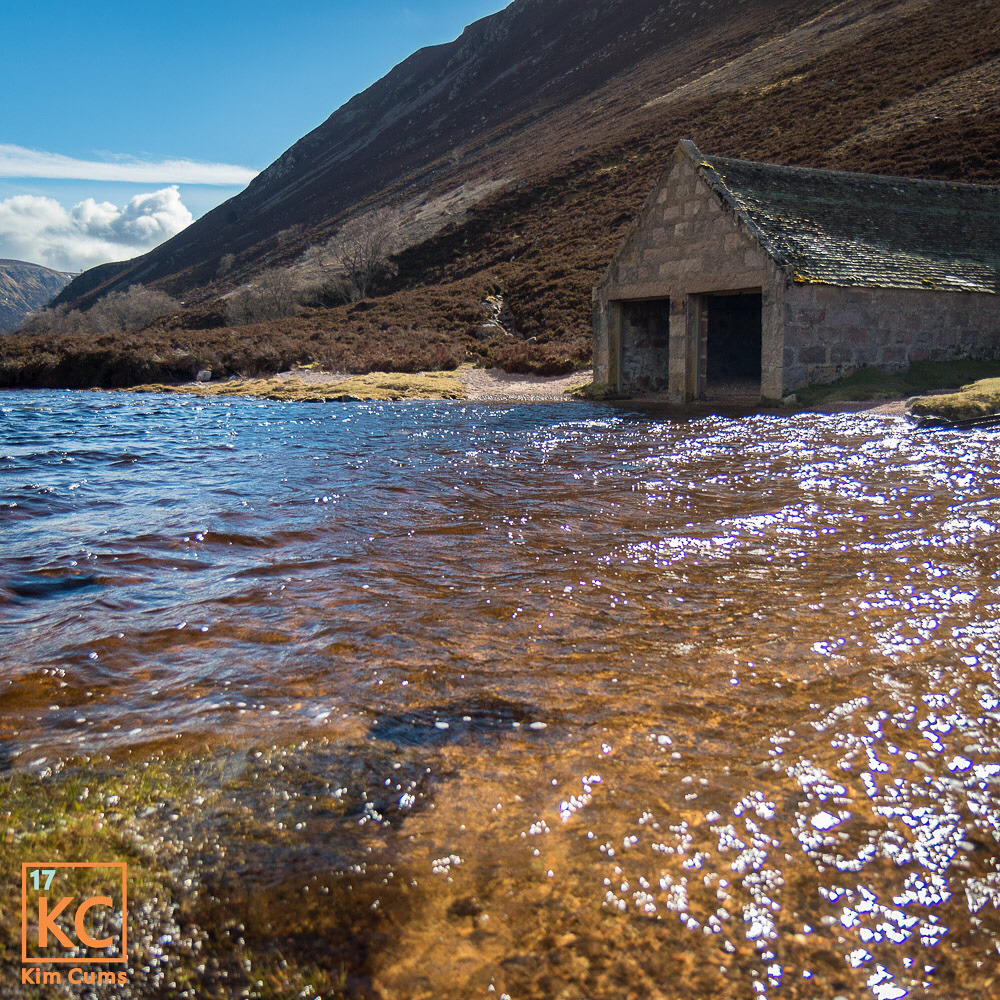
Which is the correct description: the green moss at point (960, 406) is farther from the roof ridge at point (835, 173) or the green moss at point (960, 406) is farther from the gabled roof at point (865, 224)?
the roof ridge at point (835, 173)

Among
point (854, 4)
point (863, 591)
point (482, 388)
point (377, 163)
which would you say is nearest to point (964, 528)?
point (863, 591)

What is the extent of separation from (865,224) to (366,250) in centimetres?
4541

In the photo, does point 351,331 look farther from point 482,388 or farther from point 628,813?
point 628,813

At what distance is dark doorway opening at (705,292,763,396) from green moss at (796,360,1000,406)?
16.5 ft

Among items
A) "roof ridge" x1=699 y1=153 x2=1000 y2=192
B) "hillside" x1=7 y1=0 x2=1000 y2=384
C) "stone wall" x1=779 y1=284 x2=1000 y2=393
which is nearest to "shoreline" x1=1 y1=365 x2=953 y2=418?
"stone wall" x1=779 y1=284 x2=1000 y2=393

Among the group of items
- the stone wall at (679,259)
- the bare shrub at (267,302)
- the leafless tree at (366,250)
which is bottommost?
the stone wall at (679,259)

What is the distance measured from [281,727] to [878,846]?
7.03 ft


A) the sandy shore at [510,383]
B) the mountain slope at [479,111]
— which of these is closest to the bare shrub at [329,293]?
the mountain slope at [479,111]

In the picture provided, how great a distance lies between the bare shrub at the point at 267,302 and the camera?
53.4 metres

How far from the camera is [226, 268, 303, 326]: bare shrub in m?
53.4

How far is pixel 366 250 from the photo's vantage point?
5581cm

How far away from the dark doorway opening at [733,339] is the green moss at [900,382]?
5.02 m

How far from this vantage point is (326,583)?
15.5 feet

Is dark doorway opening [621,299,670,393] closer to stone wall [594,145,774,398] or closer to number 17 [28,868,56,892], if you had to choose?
stone wall [594,145,774,398]
